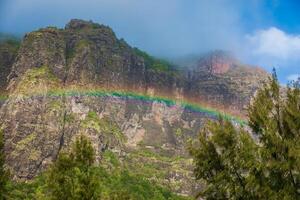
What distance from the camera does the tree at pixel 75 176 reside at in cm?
3294

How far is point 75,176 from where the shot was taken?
34.2 metres

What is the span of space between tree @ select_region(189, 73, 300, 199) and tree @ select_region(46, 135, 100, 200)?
7.27m

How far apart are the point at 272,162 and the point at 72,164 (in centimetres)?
1456

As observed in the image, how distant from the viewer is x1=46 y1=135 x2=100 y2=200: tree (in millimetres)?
32938

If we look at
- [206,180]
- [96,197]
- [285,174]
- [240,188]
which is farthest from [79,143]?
[285,174]

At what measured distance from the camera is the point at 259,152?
1026 inches

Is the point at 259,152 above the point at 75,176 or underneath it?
above

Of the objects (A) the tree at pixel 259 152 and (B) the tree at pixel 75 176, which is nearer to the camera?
(A) the tree at pixel 259 152

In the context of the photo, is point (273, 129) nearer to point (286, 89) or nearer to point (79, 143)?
point (286, 89)

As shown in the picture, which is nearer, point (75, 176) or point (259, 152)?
point (259, 152)

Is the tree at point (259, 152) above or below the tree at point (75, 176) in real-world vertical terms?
above

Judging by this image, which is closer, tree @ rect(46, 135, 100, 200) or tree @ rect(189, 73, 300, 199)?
tree @ rect(189, 73, 300, 199)

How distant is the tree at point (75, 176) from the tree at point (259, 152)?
727 centimetres

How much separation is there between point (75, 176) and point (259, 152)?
13146 mm
